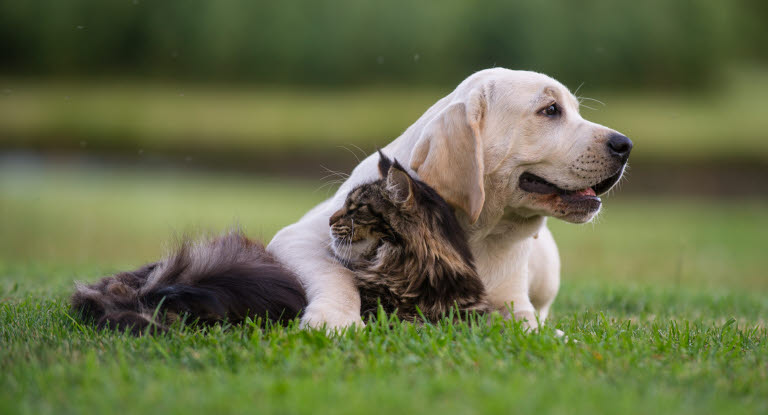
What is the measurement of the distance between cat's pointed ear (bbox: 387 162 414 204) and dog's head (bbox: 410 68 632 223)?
16cm

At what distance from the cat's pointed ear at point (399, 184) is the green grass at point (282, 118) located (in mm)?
17779

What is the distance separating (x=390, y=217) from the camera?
11.5 feet

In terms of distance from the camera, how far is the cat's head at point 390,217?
11.3 feet

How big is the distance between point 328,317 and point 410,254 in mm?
529

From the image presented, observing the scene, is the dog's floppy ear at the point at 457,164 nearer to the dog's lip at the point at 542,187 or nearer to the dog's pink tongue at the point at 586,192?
the dog's lip at the point at 542,187

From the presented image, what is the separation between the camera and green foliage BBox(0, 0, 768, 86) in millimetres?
19922

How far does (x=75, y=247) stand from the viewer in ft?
39.2

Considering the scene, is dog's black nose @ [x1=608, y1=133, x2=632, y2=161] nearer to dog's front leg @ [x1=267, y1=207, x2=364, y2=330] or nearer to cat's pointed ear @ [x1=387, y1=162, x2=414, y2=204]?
cat's pointed ear @ [x1=387, y1=162, x2=414, y2=204]

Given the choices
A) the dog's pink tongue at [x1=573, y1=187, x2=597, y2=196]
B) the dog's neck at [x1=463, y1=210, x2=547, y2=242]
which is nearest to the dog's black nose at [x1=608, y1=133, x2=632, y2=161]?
the dog's pink tongue at [x1=573, y1=187, x2=597, y2=196]

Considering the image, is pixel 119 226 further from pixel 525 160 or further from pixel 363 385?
pixel 363 385

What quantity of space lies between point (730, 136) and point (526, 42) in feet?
22.1

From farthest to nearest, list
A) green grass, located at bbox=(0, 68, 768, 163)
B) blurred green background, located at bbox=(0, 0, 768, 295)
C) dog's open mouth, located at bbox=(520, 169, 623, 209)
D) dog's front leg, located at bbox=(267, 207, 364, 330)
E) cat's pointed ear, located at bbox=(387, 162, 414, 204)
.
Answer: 1. green grass, located at bbox=(0, 68, 768, 163)
2. blurred green background, located at bbox=(0, 0, 768, 295)
3. dog's open mouth, located at bbox=(520, 169, 623, 209)
4. cat's pointed ear, located at bbox=(387, 162, 414, 204)
5. dog's front leg, located at bbox=(267, 207, 364, 330)

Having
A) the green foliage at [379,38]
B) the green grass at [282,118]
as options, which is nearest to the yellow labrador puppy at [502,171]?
the green foliage at [379,38]

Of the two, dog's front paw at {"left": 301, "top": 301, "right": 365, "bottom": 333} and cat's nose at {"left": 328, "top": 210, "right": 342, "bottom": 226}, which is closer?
dog's front paw at {"left": 301, "top": 301, "right": 365, "bottom": 333}
